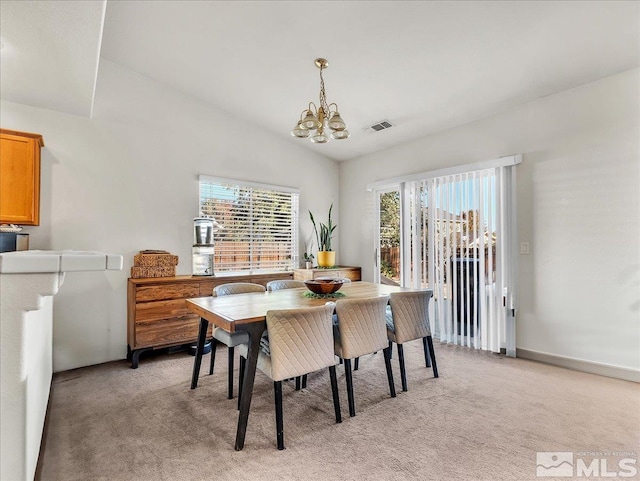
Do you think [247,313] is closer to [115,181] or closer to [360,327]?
[360,327]

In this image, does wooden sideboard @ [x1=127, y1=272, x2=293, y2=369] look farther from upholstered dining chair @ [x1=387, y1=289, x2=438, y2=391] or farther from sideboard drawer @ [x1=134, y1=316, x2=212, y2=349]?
upholstered dining chair @ [x1=387, y1=289, x2=438, y2=391]

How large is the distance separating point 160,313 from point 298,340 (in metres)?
2.10

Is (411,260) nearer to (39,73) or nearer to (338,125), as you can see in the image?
(338,125)

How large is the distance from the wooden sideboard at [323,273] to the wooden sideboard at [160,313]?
4.61ft

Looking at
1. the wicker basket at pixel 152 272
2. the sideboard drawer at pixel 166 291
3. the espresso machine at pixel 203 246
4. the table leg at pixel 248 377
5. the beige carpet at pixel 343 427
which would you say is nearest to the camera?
the beige carpet at pixel 343 427

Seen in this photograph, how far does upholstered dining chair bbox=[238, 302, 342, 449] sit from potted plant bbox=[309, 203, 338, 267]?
9.14ft

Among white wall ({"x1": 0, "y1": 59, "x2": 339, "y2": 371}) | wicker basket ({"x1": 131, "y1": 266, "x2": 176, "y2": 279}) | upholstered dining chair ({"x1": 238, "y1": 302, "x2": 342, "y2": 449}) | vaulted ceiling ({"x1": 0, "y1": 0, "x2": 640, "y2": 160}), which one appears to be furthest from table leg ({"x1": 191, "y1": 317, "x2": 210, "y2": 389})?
vaulted ceiling ({"x1": 0, "y1": 0, "x2": 640, "y2": 160})

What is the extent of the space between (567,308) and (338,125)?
2.87 metres

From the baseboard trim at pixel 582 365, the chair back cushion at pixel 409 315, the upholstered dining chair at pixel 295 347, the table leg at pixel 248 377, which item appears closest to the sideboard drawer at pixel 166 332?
the upholstered dining chair at pixel 295 347

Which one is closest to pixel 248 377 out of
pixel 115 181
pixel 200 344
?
pixel 200 344

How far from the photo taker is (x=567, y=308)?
128 inches

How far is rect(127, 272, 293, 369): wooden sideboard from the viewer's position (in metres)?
3.36

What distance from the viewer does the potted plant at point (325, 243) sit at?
16.5ft

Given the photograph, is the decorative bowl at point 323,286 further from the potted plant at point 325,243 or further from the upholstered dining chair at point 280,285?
the potted plant at point 325,243
